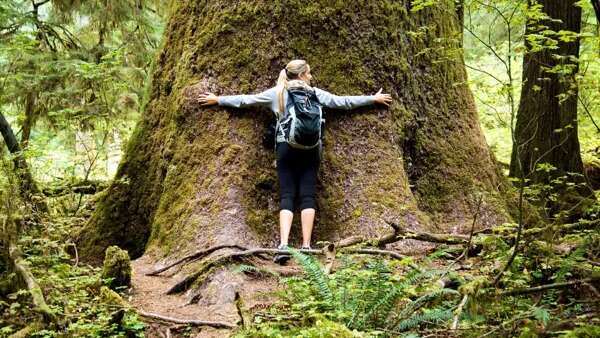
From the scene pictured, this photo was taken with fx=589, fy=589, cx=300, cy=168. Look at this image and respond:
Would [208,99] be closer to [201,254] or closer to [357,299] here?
[201,254]

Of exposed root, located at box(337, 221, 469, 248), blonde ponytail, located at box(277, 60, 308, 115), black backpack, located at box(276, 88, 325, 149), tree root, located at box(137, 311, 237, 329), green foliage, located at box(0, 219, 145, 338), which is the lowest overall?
tree root, located at box(137, 311, 237, 329)

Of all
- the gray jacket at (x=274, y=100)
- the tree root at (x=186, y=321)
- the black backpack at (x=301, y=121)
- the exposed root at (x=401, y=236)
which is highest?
the gray jacket at (x=274, y=100)

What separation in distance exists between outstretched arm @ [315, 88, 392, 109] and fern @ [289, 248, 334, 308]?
7.30ft

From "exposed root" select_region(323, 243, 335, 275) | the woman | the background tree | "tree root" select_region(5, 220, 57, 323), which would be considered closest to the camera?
"tree root" select_region(5, 220, 57, 323)

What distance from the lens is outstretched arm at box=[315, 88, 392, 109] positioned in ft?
19.6

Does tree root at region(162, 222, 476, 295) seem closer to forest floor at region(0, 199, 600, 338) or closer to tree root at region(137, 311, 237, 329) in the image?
forest floor at region(0, 199, 600, 338)

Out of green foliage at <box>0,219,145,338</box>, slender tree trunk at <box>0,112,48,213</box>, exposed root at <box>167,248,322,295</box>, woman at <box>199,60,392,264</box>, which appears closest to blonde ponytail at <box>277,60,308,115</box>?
woman at <box>199,60,392,264</box>

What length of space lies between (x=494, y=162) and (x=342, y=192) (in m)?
2.39

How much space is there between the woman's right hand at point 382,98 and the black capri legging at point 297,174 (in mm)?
913

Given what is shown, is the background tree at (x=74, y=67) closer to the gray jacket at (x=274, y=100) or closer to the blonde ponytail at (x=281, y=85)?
the gray jacket at (x=274, y=100)

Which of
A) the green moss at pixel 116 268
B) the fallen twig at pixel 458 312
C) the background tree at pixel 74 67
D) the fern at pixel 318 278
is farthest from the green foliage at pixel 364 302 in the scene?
the background tree at pixel 74 67

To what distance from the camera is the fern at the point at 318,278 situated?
3.71m

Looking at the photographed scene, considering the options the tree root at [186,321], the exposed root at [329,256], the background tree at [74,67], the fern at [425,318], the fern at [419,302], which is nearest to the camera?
the fern at [425,318]

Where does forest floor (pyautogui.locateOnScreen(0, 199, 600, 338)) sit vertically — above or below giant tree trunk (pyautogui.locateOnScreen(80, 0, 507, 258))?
below
